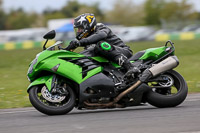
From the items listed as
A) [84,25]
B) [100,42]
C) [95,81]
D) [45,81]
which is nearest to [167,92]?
[95,81]

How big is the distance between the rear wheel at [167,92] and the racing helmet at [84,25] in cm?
140

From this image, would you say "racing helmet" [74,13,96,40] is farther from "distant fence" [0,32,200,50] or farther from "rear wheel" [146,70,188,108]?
"distant fence" [0,32,200,50]

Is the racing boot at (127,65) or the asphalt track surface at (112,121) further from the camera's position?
the racing boot at (127,65)

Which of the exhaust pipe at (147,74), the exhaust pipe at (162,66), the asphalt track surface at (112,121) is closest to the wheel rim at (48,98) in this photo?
the asphalt track surface at (112,121)

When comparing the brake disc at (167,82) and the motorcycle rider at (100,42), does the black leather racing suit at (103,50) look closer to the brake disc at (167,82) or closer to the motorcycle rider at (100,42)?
the motorcycle rider at (100,42)

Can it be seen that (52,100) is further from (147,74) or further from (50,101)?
(147,74)

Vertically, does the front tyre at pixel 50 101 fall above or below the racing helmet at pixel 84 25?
below

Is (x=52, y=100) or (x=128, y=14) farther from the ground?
(x=128, y=14)

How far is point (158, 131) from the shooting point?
16.8 feet

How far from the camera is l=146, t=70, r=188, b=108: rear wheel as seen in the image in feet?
23.2

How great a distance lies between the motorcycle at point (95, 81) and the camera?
264 inches

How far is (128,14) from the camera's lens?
90.9 metres

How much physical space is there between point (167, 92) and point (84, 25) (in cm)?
→ 175

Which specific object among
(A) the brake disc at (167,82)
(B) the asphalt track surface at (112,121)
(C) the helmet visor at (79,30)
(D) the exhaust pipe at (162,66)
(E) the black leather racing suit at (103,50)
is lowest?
(B) the asphalt track surface at (112,121)
